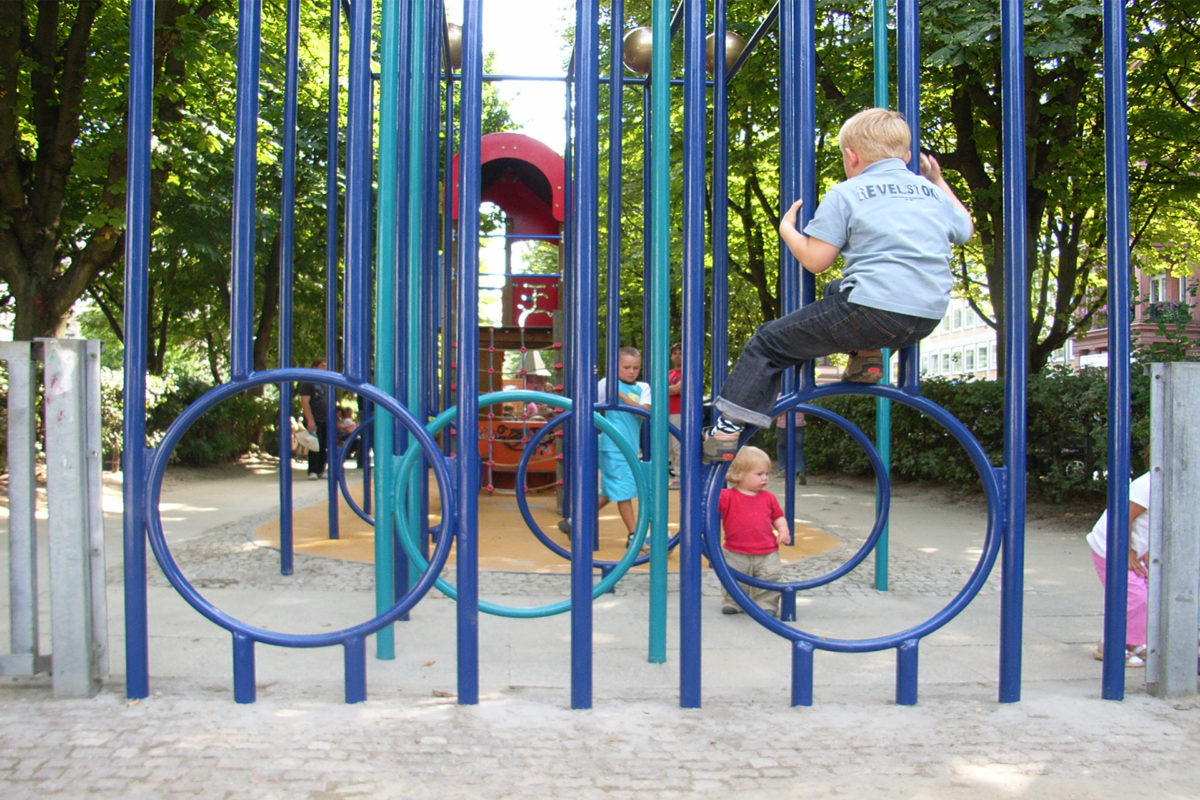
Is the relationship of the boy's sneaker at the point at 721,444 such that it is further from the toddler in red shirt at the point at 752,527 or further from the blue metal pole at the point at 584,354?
the toddler in red shirt at the point at 752,527

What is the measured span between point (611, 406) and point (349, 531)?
2975 mm

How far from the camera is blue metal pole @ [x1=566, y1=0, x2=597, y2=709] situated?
2.95 meters

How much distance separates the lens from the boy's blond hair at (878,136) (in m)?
2.97

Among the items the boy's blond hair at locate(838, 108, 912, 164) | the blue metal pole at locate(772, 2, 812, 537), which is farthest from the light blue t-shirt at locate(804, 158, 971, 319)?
the blue metal pole at locate(772, 2, 812, 537)

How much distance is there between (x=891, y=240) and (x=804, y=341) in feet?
1.25

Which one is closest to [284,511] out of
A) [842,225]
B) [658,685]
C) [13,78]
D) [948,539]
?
[658,685]

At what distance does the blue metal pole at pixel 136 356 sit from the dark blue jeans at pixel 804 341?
5.86 ft

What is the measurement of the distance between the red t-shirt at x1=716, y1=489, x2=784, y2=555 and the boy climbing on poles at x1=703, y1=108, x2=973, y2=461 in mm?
1354

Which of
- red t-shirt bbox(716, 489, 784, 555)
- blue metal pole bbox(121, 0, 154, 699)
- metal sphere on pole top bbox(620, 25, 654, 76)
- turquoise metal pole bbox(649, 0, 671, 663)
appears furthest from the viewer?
metal sphere on pole top bbox(620, 25, 654, 76)

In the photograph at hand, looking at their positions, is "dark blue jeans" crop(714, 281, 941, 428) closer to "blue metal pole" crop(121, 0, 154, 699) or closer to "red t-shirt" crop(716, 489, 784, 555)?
"red t-shirt" crop(716, 489, 784, 555)

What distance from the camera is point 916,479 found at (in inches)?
417

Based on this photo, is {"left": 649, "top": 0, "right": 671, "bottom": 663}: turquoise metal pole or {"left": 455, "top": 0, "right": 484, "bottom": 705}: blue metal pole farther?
{"left": 649, "top": 0, "right": 671, "bottom": 663}: turquoise metal pole

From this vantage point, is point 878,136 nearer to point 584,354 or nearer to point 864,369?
point 864,369

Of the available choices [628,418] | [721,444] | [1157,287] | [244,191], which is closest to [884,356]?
[721,444]
